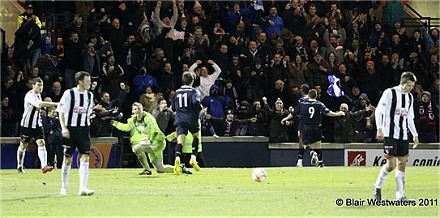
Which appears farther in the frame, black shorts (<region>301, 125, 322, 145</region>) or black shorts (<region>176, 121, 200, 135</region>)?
black shorts (<region>301, 125, 322, 145</region>)

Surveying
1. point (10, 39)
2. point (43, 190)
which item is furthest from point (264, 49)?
point (43, 190)

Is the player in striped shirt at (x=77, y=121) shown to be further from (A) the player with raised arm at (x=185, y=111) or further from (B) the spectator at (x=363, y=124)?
(B) the spectator at (x=363, y=124)

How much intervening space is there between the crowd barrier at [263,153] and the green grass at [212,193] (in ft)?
9.04

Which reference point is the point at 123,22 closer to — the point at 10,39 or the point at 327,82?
the point at 10,39

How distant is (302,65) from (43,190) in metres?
12.5

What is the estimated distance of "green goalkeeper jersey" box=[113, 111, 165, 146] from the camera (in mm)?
24500

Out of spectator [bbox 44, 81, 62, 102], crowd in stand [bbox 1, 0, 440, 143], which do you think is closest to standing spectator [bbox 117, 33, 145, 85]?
crowd in stand [bbox 1, 0, 440, 143]

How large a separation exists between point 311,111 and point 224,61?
3.40 meters

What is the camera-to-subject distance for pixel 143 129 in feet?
80.6

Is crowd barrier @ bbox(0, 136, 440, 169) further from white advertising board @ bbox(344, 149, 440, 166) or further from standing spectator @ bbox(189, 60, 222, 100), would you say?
standing spectator @ bbox(189, 60, 222, 100)

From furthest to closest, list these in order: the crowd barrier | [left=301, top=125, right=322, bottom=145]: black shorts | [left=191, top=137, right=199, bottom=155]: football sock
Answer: the crowd barrier → [left=301, top=125, right=322, bottom=145]: black shorts → [left=191, top=137, right=199, bottom=155]: football sock

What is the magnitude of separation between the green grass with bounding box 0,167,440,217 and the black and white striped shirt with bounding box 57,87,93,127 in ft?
4.25

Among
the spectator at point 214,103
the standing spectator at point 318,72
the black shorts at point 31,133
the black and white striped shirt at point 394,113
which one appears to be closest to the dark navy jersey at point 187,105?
the black shorts at point 31,133

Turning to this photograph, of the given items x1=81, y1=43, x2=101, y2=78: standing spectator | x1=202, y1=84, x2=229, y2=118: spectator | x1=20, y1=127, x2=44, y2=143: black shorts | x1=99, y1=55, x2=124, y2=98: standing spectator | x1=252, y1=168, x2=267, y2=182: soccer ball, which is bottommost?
x1=252, y1=168, x2=267, y2=182: soccer ball
